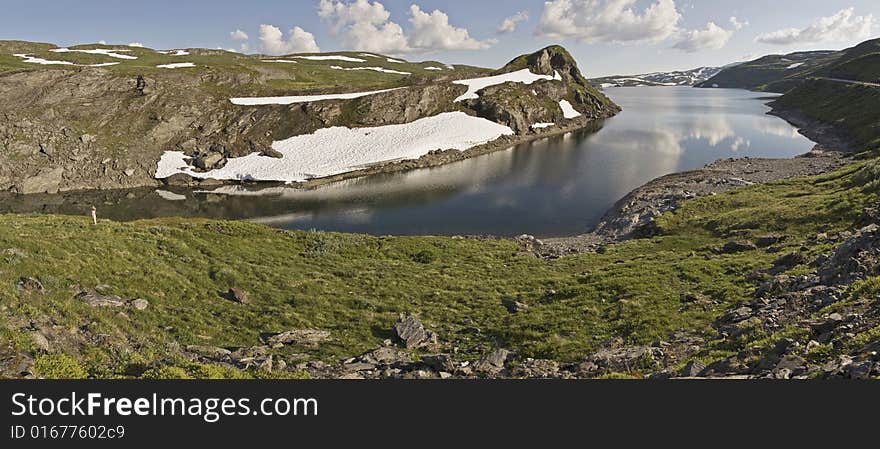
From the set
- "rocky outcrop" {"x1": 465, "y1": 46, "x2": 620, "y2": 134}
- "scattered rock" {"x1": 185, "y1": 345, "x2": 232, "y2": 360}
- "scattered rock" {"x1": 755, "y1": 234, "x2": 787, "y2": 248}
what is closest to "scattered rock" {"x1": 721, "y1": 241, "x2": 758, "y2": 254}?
"scattered rock" {"x1": 755, "y1": 234, "x2": 787, "y2": 248}

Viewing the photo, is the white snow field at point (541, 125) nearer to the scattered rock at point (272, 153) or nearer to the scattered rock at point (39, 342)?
the scattered rock at point (272, 153)

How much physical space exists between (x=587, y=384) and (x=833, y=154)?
88.1m

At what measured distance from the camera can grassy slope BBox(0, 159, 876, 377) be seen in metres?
16.2

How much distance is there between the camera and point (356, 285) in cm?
2641

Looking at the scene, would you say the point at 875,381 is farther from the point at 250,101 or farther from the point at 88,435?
the point at 250,101

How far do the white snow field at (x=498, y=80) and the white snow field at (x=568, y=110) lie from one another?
38.4 ft

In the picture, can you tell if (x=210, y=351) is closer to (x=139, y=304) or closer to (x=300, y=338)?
(x=300, y=338)

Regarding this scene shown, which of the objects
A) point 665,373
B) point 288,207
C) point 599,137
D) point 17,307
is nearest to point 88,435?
point 17,307

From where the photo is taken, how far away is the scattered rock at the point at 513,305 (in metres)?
22.8

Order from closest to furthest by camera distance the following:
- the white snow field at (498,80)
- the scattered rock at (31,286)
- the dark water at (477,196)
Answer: the scattered rock at (31,286)
the dark water at (477,196)
the white snow field at (498,80)

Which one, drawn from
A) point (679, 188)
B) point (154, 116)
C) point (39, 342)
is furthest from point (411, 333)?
point (154, 116)

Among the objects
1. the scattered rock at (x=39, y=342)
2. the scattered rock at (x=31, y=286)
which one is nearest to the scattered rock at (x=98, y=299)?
the scattered rock at (x=31, y=286)

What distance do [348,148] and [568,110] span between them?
82.2 m

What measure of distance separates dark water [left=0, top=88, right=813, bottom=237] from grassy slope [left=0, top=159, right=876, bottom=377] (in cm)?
1734
